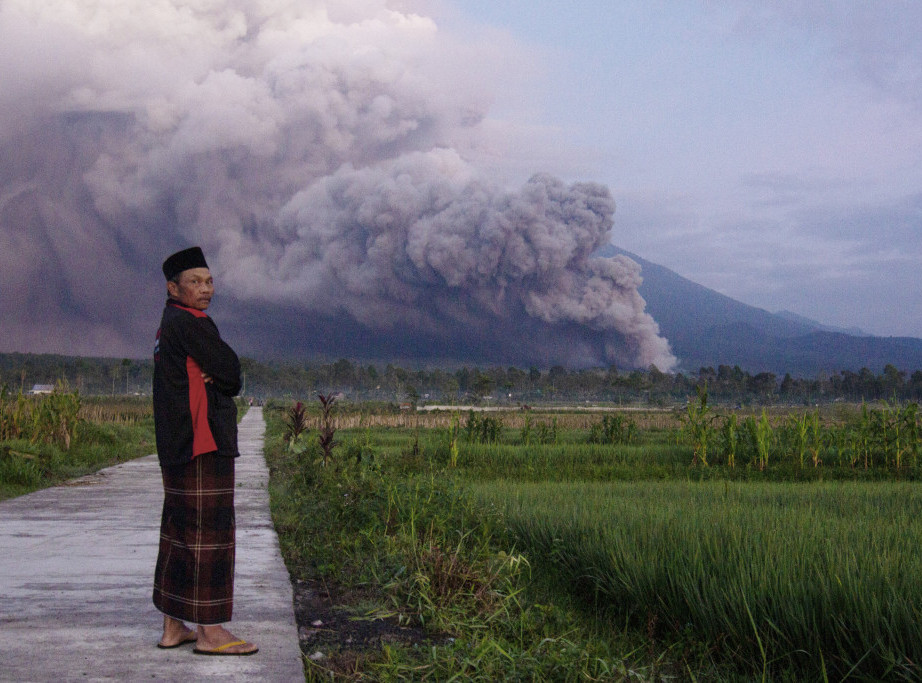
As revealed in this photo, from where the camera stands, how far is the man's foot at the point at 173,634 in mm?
3561

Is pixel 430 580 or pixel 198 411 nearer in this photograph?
pixel 198 411

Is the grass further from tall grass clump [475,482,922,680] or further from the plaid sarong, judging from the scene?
tall grass clump [475,482,922,680]

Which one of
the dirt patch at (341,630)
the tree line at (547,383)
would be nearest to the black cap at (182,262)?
the dirt patch at (341,630)

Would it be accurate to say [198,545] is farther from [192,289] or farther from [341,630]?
[192,289]

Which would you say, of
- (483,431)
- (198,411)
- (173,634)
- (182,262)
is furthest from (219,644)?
(483,431)

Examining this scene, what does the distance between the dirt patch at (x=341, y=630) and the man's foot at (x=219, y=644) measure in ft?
0.89

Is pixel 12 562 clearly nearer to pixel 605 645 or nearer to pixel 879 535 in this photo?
pixel 605 645

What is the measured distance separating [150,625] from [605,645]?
6.96ft

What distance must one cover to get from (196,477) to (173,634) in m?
0.70

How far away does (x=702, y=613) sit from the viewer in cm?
381

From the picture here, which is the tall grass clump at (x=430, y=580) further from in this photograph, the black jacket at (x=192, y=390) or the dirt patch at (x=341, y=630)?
the black jacket at (x=192, y=390)

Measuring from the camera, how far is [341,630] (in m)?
3.98

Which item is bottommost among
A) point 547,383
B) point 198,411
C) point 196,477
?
point 547,383

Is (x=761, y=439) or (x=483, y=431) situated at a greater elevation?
(x=761, y=439)
